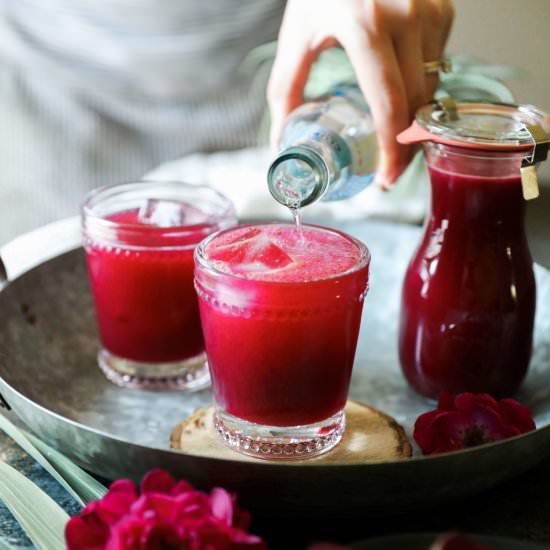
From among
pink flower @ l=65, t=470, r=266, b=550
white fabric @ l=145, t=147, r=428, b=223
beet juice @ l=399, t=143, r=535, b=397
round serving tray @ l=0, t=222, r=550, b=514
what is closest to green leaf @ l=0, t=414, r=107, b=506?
round serving tray @ l=0, t=222, r=550, b=514

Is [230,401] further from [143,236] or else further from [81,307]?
[81,307]

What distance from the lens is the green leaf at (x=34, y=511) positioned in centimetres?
60

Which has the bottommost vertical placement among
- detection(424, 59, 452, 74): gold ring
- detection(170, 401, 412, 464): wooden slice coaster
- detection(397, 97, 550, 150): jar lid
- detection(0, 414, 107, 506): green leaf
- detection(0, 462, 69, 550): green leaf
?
detection(170, 401, 412, 464): wooden slice coaster

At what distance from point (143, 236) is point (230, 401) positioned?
0.21 m

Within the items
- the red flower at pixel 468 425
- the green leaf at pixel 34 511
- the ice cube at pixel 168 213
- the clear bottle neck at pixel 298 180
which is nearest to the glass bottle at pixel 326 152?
the clear bottle neck at pixel 298 180

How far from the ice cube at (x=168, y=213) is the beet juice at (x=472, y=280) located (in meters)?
0.24

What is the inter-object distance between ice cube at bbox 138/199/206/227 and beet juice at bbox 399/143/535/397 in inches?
9.4

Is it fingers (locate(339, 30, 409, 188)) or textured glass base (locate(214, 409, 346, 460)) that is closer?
textured glass base (locate(214, 409, 346, 460))

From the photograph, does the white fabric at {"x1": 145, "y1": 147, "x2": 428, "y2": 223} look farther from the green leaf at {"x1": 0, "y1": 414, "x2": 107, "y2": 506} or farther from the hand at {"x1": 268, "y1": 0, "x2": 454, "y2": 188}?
the green leaf at {"x1": 0, "y1": 414, "x2": 107, "y2": 506}

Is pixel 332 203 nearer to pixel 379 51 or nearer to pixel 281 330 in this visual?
pixel 379 51

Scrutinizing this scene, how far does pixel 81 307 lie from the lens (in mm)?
1036

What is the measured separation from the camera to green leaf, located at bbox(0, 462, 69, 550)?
23.6 inches

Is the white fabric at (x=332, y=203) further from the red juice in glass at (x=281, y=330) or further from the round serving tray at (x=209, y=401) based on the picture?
the red juice in glass at (x=281, y=330)

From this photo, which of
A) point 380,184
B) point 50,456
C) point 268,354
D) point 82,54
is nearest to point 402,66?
point 380,184
